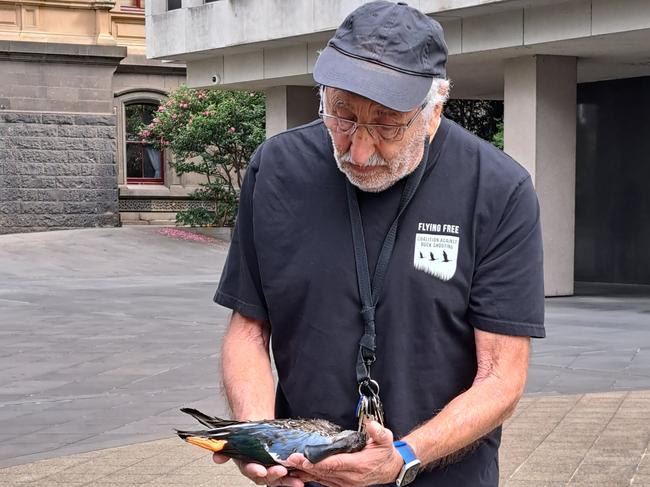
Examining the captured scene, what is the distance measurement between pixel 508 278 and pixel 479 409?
0.95ft

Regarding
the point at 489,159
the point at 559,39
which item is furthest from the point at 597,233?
the point at 489,159

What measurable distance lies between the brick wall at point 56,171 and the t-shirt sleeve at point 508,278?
28.5 meters

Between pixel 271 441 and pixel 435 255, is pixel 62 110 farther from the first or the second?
pixel 271 441

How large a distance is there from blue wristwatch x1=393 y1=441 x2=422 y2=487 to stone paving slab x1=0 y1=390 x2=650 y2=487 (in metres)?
4.16

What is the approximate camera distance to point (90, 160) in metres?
31.0

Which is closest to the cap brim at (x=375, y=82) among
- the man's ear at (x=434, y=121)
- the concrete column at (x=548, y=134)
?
the man's ear at (x=434, y=121)

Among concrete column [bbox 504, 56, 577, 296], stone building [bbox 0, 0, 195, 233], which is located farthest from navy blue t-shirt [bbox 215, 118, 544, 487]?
stone building [bbox 0, 0, 195, 233]

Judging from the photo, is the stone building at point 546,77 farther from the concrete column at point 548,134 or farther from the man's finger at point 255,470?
the man's finger at point 255,470

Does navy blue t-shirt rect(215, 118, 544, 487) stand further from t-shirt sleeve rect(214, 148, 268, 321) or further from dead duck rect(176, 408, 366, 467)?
dead duck rect(176, 408, 366, 467)

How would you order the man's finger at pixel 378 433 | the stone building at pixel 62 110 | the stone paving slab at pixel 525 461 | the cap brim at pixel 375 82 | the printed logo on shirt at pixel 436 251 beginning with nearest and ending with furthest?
the man's finger at pixel 378 433 < the cap brim at pixel 375 82 < the printed logo on shirt at pixel 436 251 < the stone paving slab at pixel 525 461 < the stone building at pixel 62 110

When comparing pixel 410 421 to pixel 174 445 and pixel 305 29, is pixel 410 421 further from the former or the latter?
pixel 305 29

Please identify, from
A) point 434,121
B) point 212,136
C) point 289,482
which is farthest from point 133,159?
point 289,482

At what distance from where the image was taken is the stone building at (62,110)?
98.4 feet

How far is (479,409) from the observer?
8.61ft
